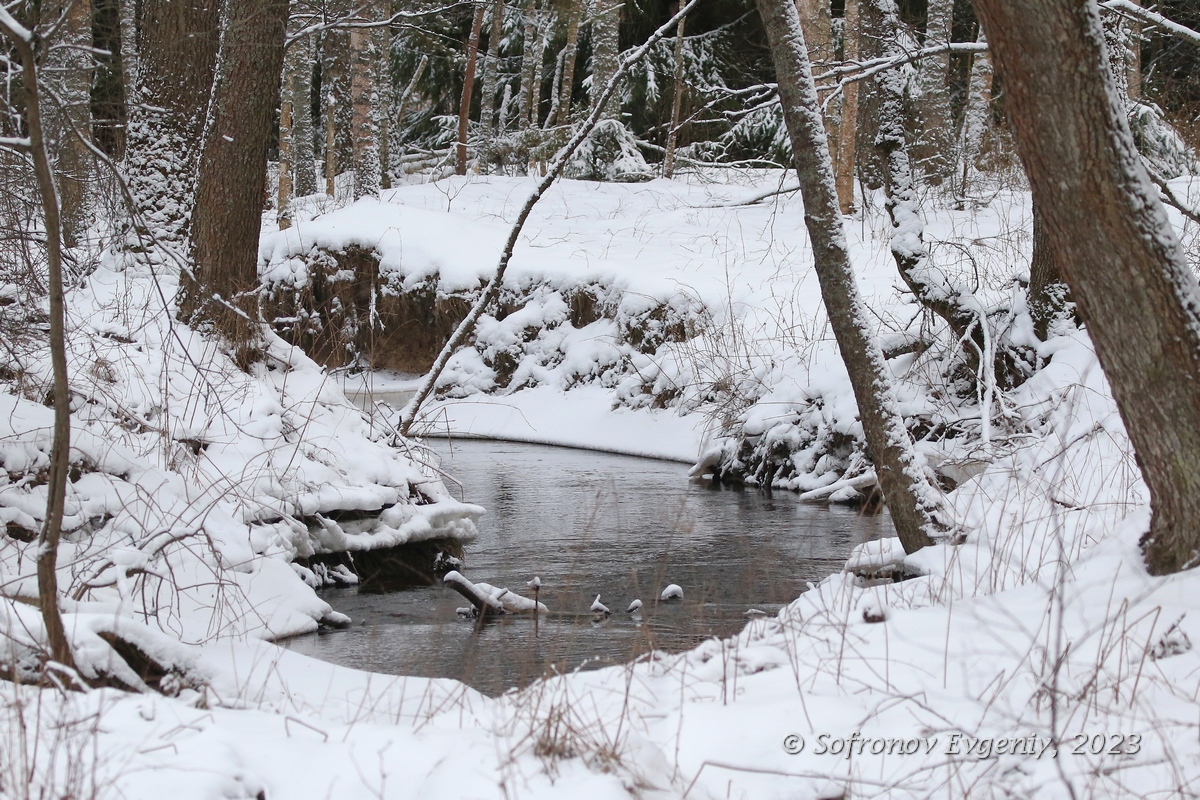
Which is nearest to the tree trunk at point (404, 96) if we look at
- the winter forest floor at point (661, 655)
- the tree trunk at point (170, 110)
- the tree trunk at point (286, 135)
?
the tree trunk at point (286, 135)

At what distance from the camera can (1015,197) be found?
534 inches

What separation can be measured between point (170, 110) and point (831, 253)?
16.6 ft

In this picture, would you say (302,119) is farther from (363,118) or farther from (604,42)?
(604,42)

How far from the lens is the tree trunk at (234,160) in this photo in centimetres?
682

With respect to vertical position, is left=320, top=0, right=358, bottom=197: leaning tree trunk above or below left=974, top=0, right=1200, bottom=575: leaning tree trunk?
above

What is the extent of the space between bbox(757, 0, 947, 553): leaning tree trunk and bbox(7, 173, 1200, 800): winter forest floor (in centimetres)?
48

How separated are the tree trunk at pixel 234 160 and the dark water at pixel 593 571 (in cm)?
229

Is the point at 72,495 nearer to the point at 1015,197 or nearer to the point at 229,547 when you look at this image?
the point at 229,547

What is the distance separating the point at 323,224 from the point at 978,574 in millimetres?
10793

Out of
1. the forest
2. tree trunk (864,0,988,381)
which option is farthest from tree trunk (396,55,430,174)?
tree trunk (864,0,988,381)

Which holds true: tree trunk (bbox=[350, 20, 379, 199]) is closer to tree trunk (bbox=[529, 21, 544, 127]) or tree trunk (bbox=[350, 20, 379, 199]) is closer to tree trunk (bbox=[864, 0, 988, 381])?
tree trunk (bbox=[529, 21, 544, 127])

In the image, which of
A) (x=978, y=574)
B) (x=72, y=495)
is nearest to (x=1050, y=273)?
(x=978, y=574)

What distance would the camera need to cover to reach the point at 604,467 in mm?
9344

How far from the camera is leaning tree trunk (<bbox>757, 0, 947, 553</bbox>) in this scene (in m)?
4.66
